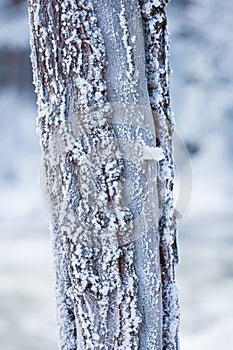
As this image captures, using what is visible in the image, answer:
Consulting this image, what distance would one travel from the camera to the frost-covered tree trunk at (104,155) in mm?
805

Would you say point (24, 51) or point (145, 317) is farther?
point (24, 51)

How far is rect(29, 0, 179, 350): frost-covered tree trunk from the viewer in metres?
0.81

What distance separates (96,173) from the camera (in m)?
0.81

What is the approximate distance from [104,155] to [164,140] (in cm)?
13

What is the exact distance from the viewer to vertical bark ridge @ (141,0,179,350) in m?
0.85

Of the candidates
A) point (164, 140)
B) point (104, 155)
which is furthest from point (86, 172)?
point (164, 140)

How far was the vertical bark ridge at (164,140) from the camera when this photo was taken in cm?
85

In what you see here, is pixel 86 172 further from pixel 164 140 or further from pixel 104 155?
pixel 164 140

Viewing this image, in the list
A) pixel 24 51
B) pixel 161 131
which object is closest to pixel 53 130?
pixel 161 131

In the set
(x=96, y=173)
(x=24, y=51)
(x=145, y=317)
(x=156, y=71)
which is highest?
(x=24, y=51)

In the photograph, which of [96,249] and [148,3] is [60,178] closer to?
[96,249]

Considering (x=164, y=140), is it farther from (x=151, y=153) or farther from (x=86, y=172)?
Answer: (x=86, y=172)

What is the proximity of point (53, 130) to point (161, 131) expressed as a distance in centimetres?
18

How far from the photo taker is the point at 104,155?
0.81 metres
